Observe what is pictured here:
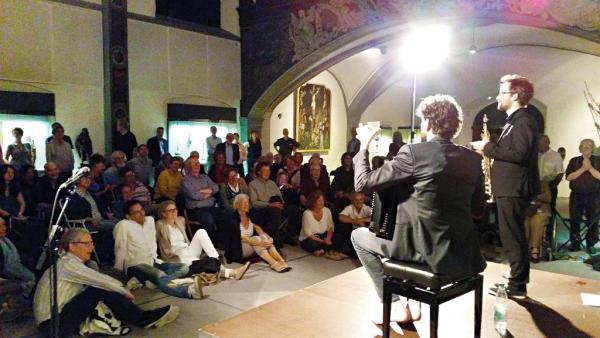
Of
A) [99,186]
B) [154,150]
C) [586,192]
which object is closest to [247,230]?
[99,186]

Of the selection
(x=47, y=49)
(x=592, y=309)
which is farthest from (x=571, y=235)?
(x=47, y=49)

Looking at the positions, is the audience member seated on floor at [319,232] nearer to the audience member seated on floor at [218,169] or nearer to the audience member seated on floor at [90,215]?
the audience member seated on floor at [218,169]

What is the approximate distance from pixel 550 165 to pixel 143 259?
503cm

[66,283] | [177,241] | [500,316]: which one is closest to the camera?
[500,316]

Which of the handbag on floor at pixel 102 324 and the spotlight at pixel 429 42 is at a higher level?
the spotlight at pixel 429 42

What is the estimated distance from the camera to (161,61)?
8.83 m

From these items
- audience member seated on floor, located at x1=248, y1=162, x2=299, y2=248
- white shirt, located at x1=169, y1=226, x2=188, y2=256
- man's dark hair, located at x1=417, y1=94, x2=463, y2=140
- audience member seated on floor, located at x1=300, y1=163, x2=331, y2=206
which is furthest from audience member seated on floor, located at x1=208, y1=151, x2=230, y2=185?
man's dark hair, located at x1=417, y1=94, x2=463, y2=140

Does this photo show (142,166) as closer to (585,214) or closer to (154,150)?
(154,150)

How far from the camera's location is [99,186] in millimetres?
6008

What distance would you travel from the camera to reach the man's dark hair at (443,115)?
7.11ft

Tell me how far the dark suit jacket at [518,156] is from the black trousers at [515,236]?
6 cm

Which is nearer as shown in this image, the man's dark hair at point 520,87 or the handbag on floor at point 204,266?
the man's dark hair at point 520,87

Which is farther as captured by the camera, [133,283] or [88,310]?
[133,283]

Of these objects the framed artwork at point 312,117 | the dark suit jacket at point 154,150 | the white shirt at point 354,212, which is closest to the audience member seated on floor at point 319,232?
the white shirt at point 354,212
